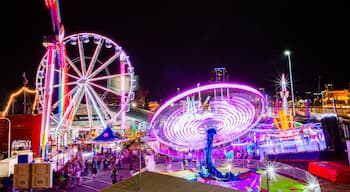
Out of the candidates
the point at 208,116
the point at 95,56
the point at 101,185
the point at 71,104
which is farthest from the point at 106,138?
the point at 208,116

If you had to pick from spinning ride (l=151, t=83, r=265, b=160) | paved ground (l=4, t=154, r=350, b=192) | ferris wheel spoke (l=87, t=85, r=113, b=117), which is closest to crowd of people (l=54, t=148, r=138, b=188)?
paved ground (l=4, t=154, r=350, b=192)

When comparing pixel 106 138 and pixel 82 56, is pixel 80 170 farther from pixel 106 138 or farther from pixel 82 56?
pixel 82 56

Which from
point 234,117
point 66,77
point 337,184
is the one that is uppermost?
point 66,77

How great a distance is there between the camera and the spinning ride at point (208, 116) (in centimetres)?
1321

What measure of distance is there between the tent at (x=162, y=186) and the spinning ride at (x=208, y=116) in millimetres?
6624

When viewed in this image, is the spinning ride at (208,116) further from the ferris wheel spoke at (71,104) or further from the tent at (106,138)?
the ferris wheel spoke at (71,104)

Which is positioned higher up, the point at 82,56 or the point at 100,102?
the point at 82,56

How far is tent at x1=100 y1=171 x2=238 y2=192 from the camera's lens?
15.9 feet

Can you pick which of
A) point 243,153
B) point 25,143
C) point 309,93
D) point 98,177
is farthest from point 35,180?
point 309,93

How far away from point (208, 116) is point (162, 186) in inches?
434

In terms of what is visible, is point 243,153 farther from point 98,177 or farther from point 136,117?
point 136,117

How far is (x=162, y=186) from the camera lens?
507 centimetres

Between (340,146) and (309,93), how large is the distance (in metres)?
70.5

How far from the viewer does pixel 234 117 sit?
51.2 feet
